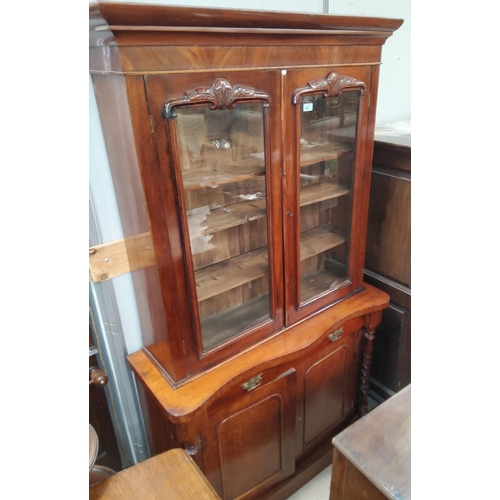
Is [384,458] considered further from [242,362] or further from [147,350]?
[147,350]

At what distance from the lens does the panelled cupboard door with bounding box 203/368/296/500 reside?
1196mm

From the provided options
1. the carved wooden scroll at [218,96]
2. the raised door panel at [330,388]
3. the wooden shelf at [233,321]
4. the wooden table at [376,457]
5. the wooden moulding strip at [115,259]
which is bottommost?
the raised door panel at [330,388]

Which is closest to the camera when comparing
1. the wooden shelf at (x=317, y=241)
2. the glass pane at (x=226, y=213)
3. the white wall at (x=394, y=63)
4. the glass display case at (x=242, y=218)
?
the glass display case at (x=242, y=218)

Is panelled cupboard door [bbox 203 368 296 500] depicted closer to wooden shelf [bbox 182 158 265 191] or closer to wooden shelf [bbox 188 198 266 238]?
wooden shelf [bbox 188 198 266 238]

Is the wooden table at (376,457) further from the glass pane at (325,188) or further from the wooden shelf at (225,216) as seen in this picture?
the wooden shelf at (225,216)

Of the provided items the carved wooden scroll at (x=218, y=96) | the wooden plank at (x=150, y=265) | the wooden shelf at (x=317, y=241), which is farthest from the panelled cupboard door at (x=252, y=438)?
the carved wooden scroll at (x=218, y=96)

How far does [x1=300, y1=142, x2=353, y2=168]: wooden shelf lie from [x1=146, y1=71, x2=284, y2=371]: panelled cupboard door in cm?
15

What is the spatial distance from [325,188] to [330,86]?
1.17 ft

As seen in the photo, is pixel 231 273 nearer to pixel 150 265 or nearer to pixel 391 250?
pixel 150 265

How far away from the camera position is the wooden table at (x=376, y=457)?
93 centimetres

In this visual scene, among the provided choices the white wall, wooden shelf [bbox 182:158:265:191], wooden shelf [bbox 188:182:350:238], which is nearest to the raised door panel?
wooden shelf [bbox 188:182:350:238]

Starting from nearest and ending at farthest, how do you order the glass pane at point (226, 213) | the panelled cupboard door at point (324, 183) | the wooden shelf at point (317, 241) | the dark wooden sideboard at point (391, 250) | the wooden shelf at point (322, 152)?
the glass pane at point (226, 213)
the panelled cupboard door at point (324, 183)
the wooden shelf at point (322, 152)
the wooden shelf at point (317, 241)
the dark wooden sideboard at point (391, 250)
